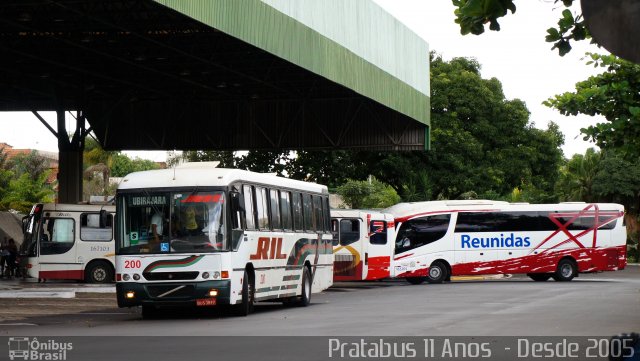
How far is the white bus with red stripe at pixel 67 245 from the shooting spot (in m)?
38.1

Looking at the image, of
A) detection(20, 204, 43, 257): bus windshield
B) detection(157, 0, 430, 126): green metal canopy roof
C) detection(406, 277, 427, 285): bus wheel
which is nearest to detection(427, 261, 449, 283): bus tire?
detection(406, 277, 427, 285): bus wheel

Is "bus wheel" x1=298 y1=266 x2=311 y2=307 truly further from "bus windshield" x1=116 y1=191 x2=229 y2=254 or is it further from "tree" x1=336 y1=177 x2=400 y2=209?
"tree" x1=336 y1=177 x2=400 y2=209

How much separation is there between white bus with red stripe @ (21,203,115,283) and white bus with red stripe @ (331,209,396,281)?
300 inches

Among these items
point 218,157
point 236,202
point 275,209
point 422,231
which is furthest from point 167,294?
point 218,157

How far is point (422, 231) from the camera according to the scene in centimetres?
4138

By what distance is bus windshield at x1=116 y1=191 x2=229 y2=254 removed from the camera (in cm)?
1977

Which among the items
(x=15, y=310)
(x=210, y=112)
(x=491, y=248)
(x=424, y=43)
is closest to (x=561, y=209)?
(x=491, y=248)

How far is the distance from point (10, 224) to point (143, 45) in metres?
27.9

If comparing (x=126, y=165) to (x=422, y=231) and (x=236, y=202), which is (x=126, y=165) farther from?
(x=236, y=202)

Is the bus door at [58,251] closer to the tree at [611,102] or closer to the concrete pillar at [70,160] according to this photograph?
the concrete pillar at [70,160]

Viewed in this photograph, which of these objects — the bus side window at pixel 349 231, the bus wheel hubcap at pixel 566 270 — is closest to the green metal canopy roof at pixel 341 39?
the bus side window at pixel 349 231

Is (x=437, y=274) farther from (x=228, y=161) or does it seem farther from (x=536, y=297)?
(x=228, y=161)

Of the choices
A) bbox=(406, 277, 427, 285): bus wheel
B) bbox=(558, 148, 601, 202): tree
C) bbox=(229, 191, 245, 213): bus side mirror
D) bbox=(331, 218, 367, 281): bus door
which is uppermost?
bbox=(558, 148, 601, 202): tree

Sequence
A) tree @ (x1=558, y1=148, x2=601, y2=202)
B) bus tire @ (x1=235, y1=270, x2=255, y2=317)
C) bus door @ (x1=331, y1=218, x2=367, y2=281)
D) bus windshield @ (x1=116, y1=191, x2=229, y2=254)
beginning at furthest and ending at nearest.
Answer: tree @ (x1=558, y1=148, x2=601, y2=202) < bus door @ (x1=331, y1=218, x2=367, y2=281) < bus tire @ (x1=235, y1=270, x2=255, y2=317) < bus windshield @ (x1=116, y1=191, x2=229, y2=254)
